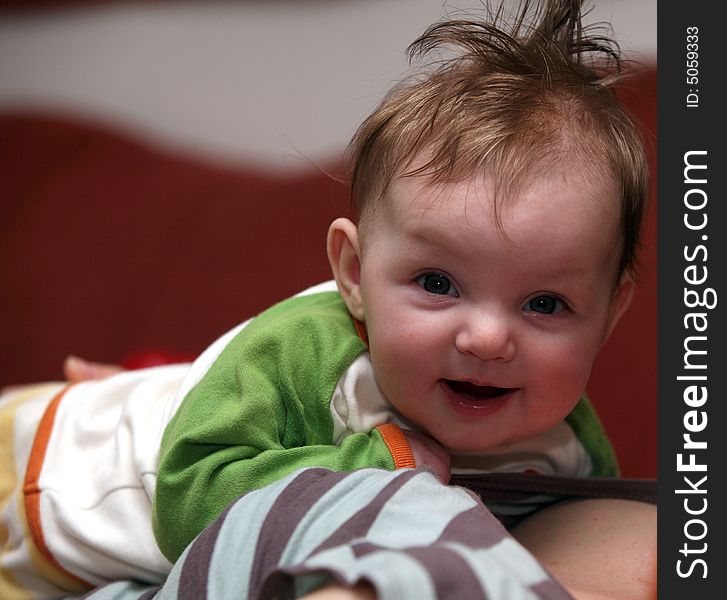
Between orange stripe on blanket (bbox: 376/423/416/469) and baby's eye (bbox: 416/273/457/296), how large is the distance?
117 millimetres

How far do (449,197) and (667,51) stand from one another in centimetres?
18

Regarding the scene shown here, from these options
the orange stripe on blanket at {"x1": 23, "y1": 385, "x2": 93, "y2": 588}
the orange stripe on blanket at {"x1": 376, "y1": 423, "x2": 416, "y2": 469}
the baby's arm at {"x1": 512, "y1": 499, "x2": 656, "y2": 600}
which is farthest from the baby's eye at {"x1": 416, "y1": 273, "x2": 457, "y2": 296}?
the orange stripe on blanket at {"x1": 23, "y1": 385, "x2": 93, "y2": 588}

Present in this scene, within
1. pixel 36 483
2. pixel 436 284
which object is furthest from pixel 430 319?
pixel 36 483

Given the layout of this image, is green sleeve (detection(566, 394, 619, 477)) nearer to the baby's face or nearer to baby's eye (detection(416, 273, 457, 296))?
the baby's face

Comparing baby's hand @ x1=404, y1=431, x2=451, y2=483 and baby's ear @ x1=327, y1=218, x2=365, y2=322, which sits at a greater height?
baby's ear @ x1=327, y1=218, x2=365, y2=322

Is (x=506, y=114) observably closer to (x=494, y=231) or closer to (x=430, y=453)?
(x=494, y=231)

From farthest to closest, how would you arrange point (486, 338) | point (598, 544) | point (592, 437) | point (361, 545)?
point (592, 437), point (598, 544), point (486, 338), point (361, 545)

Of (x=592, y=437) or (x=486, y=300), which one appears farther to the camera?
(x=592, y=437)

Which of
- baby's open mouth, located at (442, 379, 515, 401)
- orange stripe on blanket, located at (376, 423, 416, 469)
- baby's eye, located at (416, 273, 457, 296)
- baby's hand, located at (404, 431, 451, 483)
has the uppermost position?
baby's eye, located at (416, 273, 457, 296)

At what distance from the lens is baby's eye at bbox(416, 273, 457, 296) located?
2.66 feet

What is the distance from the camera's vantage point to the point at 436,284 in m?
0.82

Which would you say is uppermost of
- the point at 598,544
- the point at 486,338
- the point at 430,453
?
the point at 486,338

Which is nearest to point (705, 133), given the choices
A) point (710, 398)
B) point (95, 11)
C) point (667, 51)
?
point (667, 51)

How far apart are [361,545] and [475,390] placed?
0.96 ft
